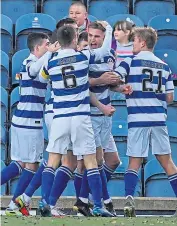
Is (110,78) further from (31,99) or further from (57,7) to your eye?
(57,7)

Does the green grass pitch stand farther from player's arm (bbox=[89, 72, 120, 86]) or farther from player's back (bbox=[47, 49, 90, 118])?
player's arm (bbox=[89, 72, 120, 86])

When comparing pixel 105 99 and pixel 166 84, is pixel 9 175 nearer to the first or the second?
pixel 105 99

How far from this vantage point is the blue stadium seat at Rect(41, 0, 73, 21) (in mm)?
11211

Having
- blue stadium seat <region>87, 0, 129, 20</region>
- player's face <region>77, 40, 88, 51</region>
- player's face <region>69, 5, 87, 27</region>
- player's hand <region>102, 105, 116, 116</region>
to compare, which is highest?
blue stadium seat <region>87, 0, 129, 20</region>

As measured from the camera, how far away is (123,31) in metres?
8.56

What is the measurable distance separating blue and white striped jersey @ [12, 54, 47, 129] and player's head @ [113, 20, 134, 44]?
0.84 metres

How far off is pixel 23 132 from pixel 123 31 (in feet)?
4.57

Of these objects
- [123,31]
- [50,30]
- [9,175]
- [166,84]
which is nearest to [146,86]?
[166,84]

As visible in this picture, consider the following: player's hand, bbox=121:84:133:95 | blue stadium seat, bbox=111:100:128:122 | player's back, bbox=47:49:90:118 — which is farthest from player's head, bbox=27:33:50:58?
blue stadium seat, bbox=111:100:128:122

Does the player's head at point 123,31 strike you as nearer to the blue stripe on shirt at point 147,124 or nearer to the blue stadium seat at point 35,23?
the blue stripe on shirt at point 147,124

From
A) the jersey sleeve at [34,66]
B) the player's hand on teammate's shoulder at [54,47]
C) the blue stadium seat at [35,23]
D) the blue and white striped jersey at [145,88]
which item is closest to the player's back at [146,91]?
the blue and white striped jersey at [145,88]

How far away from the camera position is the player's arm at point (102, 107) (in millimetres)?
7785

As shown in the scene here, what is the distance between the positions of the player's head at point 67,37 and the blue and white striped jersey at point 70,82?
5 cm

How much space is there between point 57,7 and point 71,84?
3747mm
